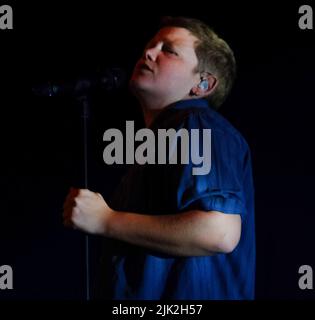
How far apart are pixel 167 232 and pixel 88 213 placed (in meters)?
0.17

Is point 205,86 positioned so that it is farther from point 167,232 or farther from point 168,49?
point 167,232

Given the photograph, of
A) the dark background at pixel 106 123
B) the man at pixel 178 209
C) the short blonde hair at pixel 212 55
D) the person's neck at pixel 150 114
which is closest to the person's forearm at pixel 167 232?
the man at pixel 178 209

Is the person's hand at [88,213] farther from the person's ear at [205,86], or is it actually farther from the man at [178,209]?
the person's ear at [205,86]

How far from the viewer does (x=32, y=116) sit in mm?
2320

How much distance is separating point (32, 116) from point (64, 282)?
0.62 m

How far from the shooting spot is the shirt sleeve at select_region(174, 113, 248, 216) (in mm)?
1214

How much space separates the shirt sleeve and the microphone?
12.8 inches

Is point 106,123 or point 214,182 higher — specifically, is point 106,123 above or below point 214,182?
above

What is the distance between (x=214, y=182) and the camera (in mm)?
1226

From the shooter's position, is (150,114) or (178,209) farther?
(150,114)

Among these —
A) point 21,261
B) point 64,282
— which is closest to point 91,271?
point 64,282

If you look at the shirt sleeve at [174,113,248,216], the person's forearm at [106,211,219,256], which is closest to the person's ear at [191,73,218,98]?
the shirt sleeve at [174,113,248,216]

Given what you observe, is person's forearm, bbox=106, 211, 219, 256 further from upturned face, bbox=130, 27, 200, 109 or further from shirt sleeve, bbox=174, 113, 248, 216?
upturned face, bbox=130, 27, 200, 109

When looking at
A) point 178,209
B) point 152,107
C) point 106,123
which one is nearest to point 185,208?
point 178,209
